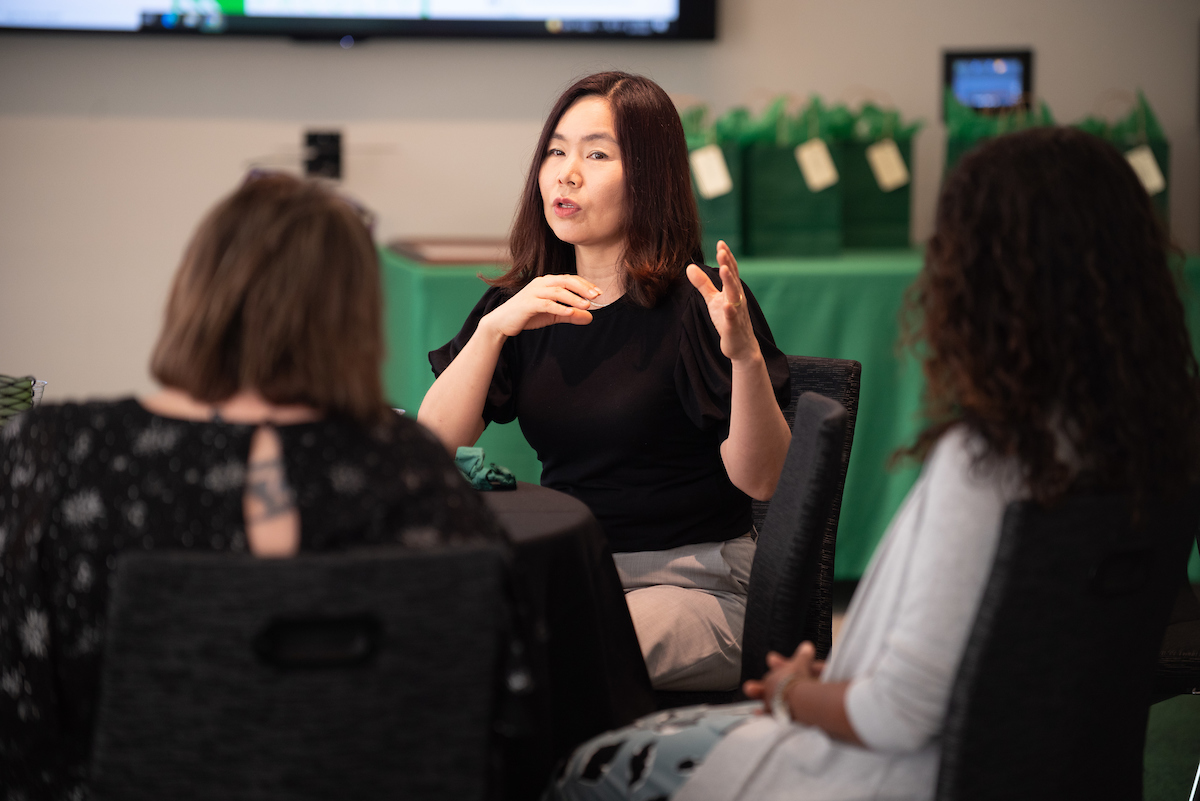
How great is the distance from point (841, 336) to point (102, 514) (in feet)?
7.13

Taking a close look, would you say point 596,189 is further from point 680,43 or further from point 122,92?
point 122,92

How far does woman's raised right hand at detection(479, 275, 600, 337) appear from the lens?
5.37 feet

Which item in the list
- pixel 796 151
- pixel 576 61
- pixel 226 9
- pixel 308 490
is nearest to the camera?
pixel 308 490

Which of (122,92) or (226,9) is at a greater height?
(226,9)

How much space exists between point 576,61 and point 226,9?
1.07 m

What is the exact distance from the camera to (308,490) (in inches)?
38.1

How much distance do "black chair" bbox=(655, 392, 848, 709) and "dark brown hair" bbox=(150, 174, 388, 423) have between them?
0.61 metres

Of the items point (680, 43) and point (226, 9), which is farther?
point (680, 43)

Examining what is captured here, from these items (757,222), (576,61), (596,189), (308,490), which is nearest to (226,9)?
(576,61)

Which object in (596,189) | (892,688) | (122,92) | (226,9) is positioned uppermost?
(226,9)

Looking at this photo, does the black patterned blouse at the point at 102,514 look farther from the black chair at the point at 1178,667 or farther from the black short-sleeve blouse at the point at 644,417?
the black chair at the point at 1178,667

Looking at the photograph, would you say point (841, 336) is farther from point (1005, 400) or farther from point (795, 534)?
point (1005, 400)

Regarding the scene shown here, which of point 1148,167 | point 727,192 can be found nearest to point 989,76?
point 1148,167

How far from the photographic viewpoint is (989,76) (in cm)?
360
